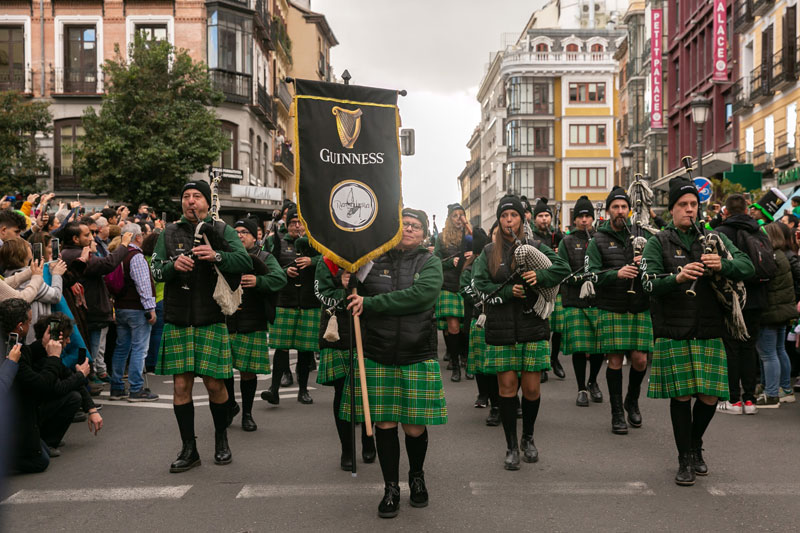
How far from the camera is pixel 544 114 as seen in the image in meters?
76.8

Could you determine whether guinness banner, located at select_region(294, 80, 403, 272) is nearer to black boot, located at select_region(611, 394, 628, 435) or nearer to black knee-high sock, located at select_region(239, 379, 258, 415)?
black knee-high sock, located at select_region(239, 379, 258, 415)

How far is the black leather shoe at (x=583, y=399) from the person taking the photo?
934 centimetres

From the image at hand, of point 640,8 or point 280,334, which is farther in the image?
point 640,8

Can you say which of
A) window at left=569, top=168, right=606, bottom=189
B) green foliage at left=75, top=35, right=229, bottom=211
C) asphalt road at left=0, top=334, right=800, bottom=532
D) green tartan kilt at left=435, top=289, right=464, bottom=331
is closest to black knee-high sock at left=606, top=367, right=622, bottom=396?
asphalt road at left=0, top=334, right=800, bottom=532

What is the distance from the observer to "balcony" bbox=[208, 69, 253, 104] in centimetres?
3597

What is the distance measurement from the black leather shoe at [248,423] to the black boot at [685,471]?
12.5 ft

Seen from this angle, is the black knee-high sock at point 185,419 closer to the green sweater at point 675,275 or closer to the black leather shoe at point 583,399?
the green sweater at point 675,275

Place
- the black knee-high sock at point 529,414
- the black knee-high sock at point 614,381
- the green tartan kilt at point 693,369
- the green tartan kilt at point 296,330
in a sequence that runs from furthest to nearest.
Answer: the green tartan kilt at point 296,330
the black knee-high sock at point 614,381
the black knee-high sock at point 529,414
the green tartan kilt at point 693,369

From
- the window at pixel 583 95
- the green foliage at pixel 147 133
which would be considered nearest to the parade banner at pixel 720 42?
the green foliage at pixel 147 133

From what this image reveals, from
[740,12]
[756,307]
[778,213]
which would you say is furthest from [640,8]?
[756,307]

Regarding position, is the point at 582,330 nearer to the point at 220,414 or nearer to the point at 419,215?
the point at 419,215

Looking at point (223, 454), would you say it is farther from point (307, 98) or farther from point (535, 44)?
point (535, 44)

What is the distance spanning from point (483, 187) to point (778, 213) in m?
92.7

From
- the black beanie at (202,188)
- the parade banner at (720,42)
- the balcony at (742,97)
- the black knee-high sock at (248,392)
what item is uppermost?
the parade banner at (720,42)
